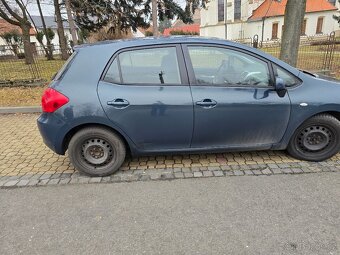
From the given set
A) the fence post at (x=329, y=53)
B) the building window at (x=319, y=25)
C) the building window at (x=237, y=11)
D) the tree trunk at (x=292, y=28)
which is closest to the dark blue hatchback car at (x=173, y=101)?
the tree trunk at (x=292, y=28)

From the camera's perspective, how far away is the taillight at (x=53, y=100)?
3.13 metres

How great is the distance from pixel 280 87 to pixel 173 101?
1.27m

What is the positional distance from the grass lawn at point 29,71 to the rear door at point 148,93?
4707 mm

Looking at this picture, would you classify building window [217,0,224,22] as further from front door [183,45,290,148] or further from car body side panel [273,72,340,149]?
front door [183,45,290,148]

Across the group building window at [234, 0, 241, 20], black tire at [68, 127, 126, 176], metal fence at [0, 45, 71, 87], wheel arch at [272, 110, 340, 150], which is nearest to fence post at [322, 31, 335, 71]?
wheel arch at [272, 110, 340, 150]

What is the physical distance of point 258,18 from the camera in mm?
47750

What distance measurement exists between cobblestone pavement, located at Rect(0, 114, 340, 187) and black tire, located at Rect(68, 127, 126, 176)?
13 cm

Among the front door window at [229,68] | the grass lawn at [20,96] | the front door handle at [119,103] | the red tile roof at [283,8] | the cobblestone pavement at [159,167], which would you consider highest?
the red tile roof at [283,8]

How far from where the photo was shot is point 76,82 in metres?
3.16

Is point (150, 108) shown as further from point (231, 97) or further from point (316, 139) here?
point (316, 139)

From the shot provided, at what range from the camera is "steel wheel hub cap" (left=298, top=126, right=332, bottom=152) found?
11.4 ft

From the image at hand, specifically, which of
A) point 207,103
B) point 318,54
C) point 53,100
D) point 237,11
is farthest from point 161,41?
point 237,11

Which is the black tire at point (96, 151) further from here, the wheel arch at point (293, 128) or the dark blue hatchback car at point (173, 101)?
the wheel arch at point (293, 128)

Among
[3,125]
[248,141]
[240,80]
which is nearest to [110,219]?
[248,141]
